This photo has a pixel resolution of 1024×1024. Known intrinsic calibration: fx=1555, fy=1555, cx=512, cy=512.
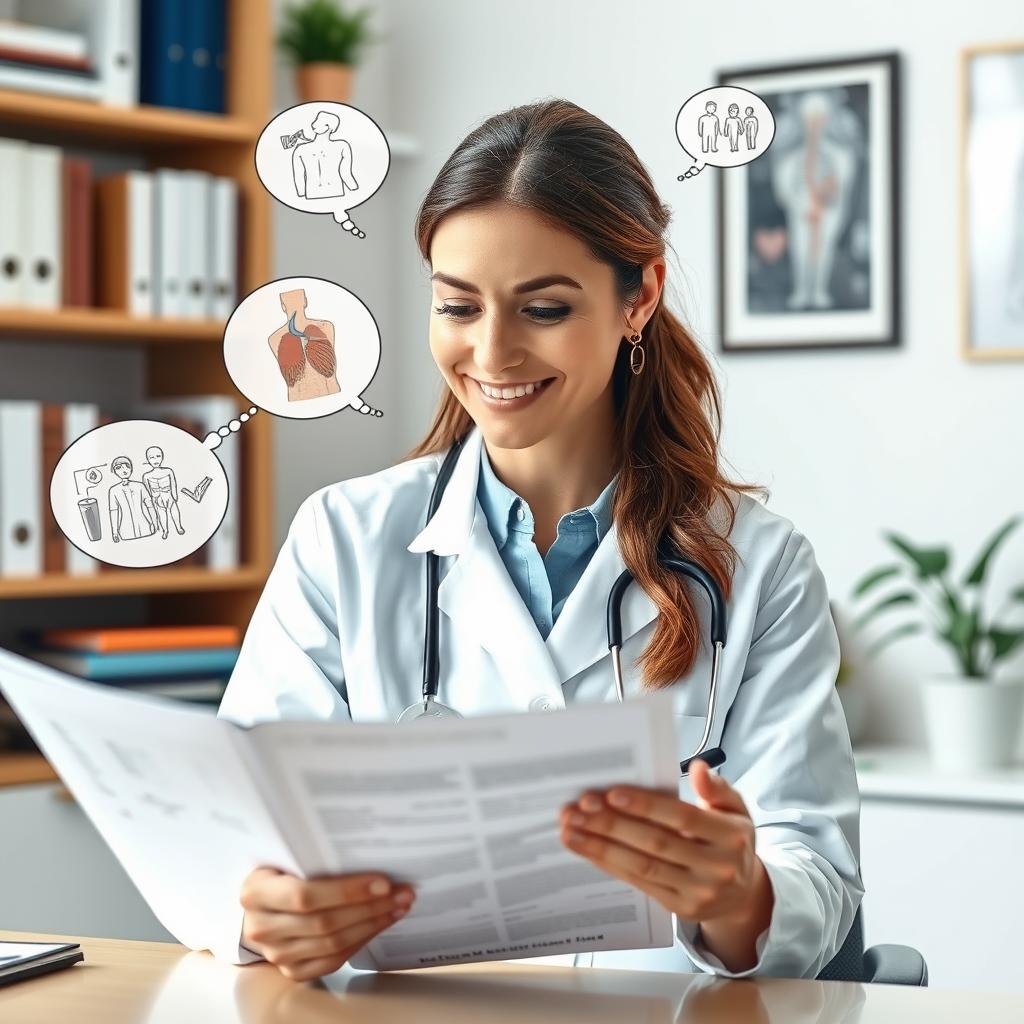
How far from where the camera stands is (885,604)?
2.71m

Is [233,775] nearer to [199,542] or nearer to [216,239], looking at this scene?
[199,542]

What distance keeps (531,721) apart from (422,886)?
19 cm

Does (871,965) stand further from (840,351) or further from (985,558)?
(840,351)

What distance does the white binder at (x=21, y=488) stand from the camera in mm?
2506

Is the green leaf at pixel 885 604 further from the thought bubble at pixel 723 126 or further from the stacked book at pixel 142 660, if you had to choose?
the thought bubble at pixel 723 126

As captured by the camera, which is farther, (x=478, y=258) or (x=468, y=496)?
(x=468, y=496)

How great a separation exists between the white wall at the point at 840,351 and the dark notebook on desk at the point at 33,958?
1881mm

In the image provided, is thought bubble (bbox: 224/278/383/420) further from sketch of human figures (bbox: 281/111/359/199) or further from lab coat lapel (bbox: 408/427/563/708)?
lab coat lapel (bbox: 408/427/563/708)

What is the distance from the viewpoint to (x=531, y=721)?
2.85 feet

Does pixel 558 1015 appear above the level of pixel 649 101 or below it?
below

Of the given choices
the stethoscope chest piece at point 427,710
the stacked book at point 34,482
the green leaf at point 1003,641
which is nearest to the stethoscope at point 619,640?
the stethoscope chest piece at point 427,710

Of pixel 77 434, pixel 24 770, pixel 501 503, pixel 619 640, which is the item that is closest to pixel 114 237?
pixel 77 434

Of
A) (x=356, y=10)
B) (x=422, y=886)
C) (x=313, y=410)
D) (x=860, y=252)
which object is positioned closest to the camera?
(x=422, y=886)

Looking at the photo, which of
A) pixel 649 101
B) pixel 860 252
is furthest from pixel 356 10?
pixel 860 252
